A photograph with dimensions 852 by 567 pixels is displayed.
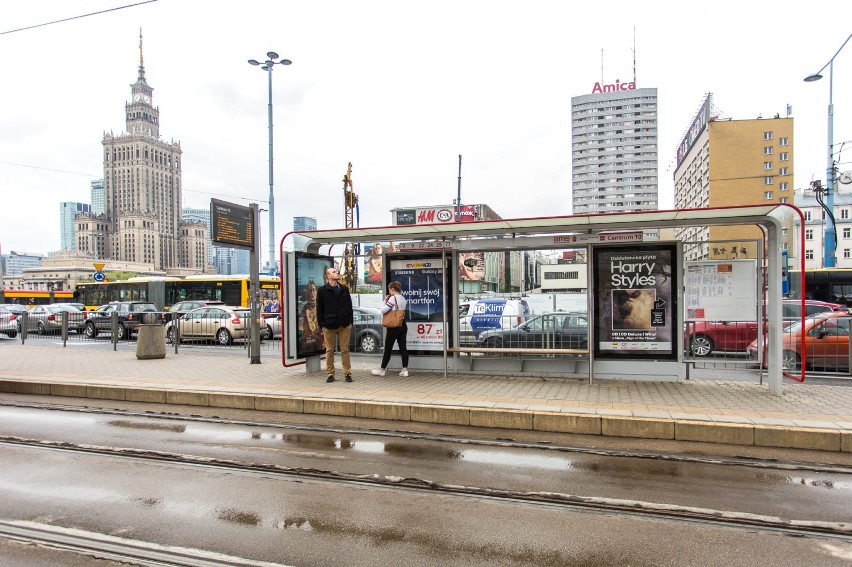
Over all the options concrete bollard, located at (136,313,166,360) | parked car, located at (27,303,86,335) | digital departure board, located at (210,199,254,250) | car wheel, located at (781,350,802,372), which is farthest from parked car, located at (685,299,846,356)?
parked car, located at (27,303,86,335)

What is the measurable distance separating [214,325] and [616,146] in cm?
17943

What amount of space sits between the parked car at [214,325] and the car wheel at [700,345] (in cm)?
1254

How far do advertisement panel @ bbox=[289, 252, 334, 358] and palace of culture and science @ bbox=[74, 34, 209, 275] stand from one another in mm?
→ 86709

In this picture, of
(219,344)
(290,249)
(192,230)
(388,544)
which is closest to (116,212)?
(192,230)

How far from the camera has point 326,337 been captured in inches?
372

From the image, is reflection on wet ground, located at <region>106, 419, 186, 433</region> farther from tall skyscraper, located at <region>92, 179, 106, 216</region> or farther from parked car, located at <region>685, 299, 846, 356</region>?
tall skyscraper, located at <region>92, 179, 106, 216</region>

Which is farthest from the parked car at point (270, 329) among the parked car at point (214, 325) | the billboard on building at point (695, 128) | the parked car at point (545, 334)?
the billboard on building at point (695, 128)

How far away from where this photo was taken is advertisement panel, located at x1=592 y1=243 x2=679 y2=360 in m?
8.81

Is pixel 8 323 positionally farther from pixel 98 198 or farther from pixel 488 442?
pixel 98 198

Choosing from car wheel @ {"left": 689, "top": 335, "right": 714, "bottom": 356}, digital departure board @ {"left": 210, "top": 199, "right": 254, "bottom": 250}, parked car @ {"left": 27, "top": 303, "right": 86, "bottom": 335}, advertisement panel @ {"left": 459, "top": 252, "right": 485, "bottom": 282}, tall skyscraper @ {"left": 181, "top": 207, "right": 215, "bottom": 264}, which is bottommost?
parked car @ {"left": 27, "top": 303, "right": 86, "bottom": 335}

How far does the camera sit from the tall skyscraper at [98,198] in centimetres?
10431

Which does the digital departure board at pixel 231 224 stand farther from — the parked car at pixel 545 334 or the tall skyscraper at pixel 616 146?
the tall skyscraper at pixel 616 146

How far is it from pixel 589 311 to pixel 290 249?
5389 mm

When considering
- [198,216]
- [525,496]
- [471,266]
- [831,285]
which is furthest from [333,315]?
[198,216]
